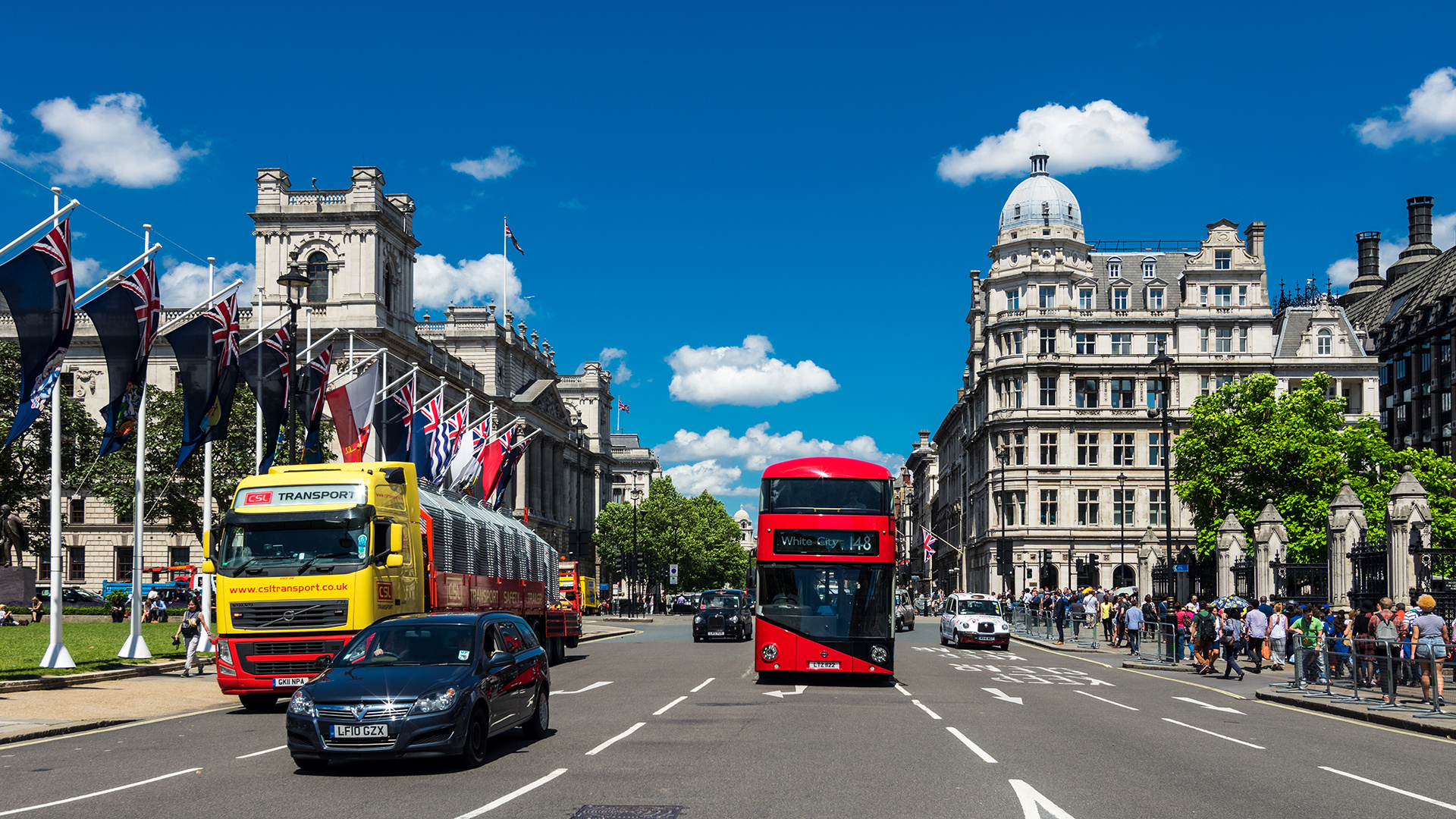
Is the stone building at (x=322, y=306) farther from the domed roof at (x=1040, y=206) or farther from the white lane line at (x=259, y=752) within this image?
the white lane line at (x=259, y=752)

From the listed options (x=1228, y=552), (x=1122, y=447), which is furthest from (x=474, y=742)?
(x=1122, y=447)

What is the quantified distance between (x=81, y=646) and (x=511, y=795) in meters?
27.1

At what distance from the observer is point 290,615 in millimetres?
19000

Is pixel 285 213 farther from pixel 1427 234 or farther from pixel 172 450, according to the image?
pixel 1427 234

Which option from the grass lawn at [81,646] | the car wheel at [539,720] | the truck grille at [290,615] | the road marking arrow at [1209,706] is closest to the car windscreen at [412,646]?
the car wheel at [539,720]

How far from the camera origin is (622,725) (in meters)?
17.0

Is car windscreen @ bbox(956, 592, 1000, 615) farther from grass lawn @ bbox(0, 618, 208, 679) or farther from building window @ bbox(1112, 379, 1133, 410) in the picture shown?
building window @ bbox(1112, 379, 1133, 410)

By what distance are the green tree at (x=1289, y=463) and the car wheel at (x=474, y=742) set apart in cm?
5443

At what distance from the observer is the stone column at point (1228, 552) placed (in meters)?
43.8

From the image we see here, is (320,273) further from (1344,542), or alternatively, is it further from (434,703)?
(434,703)

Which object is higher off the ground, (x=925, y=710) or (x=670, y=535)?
(x=925, y=710)

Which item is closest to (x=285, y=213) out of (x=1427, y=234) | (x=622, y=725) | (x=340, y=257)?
(x=340, y=257)

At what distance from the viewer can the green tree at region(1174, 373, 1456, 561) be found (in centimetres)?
6022

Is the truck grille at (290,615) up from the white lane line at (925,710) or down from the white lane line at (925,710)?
up
